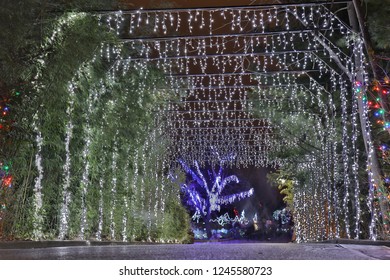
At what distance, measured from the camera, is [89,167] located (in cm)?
1070

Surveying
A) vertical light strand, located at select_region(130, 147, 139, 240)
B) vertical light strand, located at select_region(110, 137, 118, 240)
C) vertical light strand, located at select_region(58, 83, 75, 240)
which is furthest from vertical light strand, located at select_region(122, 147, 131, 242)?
vertical light strand, located at select_region(58, 83, 75, 240)

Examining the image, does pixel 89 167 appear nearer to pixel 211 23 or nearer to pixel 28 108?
pixel 28 108

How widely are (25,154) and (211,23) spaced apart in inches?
134

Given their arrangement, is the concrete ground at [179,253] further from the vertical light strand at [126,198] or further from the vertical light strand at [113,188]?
the vertical light strand at [126,198]

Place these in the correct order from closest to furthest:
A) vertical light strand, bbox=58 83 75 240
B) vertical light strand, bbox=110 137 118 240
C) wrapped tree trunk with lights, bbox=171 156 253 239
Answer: vertical light strand, bbox=58 83 75 240 → vertical light strand, bbox=110 137 118 240 → wrapped tree trunk with lights, bbox=171 156 253 239

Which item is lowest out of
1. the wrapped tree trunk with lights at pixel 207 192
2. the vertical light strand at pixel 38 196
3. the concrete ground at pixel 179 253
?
the concrete ground at pixel 179 253

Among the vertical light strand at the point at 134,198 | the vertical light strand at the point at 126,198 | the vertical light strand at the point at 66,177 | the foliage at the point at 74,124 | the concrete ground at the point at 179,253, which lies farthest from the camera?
the vertical light strand at the point at 134,198

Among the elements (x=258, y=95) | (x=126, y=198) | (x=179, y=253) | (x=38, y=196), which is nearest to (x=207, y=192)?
(x=258, y=95)

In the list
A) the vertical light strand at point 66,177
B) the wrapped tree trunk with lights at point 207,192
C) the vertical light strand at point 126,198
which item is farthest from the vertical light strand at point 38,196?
the wrapped tree trunk with lights at point 207,192

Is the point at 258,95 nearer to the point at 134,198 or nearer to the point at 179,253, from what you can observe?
the point at 134,198

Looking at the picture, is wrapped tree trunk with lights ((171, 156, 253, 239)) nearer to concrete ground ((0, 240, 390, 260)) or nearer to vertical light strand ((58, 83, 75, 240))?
vertical light strand ((58, 83, 75, 240))

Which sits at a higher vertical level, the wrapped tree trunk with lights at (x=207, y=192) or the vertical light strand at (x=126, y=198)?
the wrapped tree trunk with lights at (x=207, y=192)

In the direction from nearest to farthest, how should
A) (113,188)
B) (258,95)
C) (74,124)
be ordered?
(74,124)
(113,188)
(258,95)
